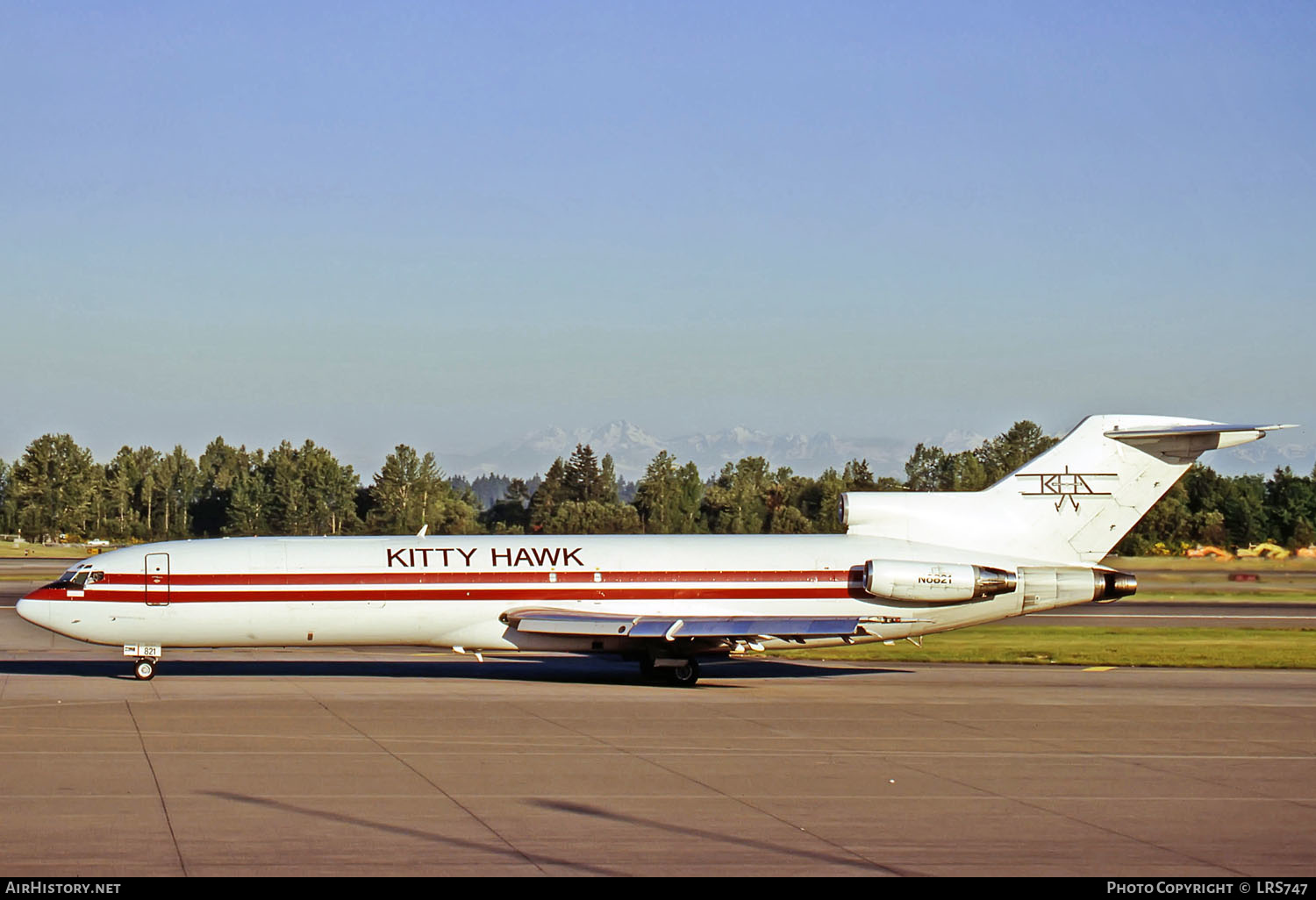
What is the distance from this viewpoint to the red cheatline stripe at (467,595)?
1094 inches

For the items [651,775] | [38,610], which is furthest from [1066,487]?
[38,610]

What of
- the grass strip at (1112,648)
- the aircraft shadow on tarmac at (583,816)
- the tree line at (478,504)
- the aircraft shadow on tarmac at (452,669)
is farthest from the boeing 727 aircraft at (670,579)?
the tree line at (478,504)

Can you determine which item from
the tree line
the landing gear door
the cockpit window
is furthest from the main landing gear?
the tree line

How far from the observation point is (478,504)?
11662cm

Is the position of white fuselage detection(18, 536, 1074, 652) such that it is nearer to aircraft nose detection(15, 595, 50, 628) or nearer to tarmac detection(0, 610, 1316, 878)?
aircraft nose detection(15, 595, 50, 628)

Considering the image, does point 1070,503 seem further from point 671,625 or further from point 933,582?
point 671,625

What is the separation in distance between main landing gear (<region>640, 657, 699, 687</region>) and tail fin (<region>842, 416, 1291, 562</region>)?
5.30m

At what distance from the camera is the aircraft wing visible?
26719 millimetres

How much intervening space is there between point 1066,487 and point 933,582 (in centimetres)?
396

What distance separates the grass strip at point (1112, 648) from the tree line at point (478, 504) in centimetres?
2562

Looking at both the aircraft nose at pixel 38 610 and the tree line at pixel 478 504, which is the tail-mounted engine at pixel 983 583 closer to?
the aircraft nose at pixel 38 610
